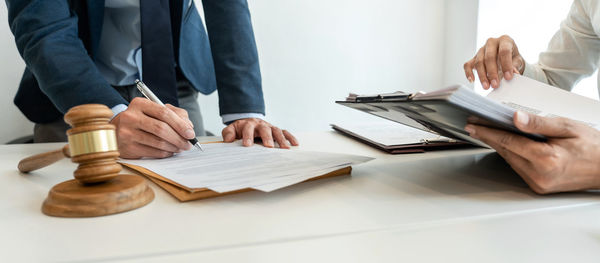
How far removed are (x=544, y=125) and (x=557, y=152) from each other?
0.05 meters

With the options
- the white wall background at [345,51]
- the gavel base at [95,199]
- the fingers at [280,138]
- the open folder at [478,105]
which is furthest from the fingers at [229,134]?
the white wall background at [345,51]

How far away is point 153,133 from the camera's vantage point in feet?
2.58

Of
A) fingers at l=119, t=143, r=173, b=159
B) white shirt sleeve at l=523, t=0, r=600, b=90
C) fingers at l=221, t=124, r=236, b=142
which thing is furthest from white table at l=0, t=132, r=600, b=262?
white shirt sleeve at l=523, t=0, r=600, b=90

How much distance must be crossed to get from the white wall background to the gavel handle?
1745 millimetres

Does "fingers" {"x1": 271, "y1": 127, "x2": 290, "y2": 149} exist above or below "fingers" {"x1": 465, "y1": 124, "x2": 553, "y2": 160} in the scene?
below

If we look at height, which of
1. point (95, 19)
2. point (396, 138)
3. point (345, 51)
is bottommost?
point (396, 138)

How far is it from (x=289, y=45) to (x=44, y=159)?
203cm

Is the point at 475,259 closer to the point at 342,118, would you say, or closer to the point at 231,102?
the point at 231,102

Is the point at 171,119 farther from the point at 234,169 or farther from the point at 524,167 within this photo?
the point at 524,167

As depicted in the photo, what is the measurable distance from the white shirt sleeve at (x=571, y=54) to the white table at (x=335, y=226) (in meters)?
0.95

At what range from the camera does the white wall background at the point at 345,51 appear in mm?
2525

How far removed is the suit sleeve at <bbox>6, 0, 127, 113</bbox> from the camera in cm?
94

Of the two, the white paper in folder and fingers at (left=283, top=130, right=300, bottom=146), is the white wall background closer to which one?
fingers at (left=283, top=130, right=300, bottom=146)

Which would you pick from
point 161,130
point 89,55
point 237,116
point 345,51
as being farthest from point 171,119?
point 345,51
